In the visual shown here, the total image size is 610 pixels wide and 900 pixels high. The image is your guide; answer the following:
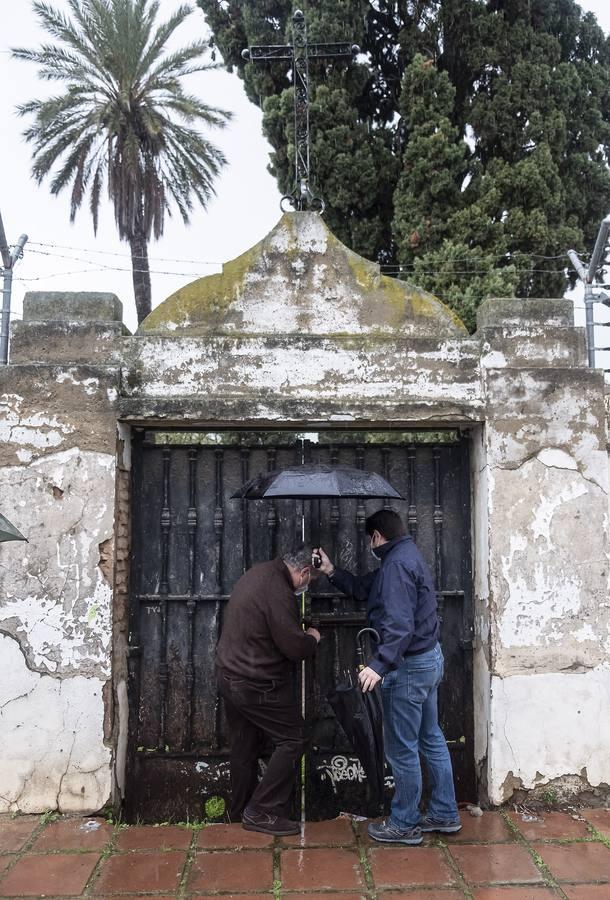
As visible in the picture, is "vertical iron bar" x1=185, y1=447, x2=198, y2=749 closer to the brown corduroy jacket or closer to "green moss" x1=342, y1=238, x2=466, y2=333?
the brown corduroy jacket

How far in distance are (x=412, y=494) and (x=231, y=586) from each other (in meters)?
1.27

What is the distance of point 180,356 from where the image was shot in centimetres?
445

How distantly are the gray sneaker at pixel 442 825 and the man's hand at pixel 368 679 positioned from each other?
0.92m

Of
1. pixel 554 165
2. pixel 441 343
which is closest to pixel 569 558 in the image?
pixel 441 343

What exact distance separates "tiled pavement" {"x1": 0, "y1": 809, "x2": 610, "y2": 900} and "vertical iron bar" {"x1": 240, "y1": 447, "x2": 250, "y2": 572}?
1.50 m

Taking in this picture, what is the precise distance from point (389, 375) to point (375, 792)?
2284 mm

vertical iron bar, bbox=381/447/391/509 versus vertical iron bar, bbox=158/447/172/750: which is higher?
vertical iron bar, bbox=381/447/391/509

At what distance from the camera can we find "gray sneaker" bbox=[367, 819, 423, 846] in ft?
12.6

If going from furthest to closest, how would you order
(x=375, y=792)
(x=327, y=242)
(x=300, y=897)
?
(x=327, y=242)
(x=375, y=792)
(x=300, y=897)

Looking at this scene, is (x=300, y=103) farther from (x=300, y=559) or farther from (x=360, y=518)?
(x=300, y=559)

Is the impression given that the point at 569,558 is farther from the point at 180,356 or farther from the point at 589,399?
the point at 180,356

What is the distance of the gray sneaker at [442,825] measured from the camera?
12.9 feet

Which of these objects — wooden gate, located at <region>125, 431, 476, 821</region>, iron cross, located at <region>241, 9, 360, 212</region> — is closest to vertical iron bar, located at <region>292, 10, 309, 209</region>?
iron cross, located at <region>241, 9, 360, 212</region>

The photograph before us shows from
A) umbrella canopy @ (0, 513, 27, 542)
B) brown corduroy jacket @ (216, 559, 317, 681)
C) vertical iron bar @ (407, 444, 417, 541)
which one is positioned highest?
vertical iron bar @ (407, 444, 417, 541)
